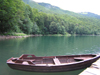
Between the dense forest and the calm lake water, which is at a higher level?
the dense forest

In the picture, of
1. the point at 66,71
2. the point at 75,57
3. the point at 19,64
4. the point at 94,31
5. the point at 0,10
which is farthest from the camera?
the point at 94,31

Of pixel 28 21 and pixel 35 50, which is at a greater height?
pixel 28 21

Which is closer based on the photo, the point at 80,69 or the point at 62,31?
the point at 80,69

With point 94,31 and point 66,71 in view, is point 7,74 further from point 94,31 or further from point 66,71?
point 94,31

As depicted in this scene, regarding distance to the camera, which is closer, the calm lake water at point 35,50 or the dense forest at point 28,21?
the calm lake water at point 35,50

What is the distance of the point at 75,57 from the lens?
11.7m

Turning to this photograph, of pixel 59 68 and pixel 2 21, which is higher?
pixel 2 21

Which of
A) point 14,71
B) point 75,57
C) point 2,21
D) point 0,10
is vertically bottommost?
point 14,71

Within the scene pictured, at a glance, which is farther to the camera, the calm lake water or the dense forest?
the dense forest

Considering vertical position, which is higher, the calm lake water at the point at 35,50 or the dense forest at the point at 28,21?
the dense forest at the point at 28,21

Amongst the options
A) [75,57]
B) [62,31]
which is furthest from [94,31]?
[75,57]

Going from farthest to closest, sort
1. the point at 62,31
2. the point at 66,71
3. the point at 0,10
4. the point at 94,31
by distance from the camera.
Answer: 1. the point at 94,31
2. the point at 62,31
3. the point at 0,10
4. the point at 66,71

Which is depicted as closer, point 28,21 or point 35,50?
point 35,50

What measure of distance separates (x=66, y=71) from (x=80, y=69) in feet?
5.73
